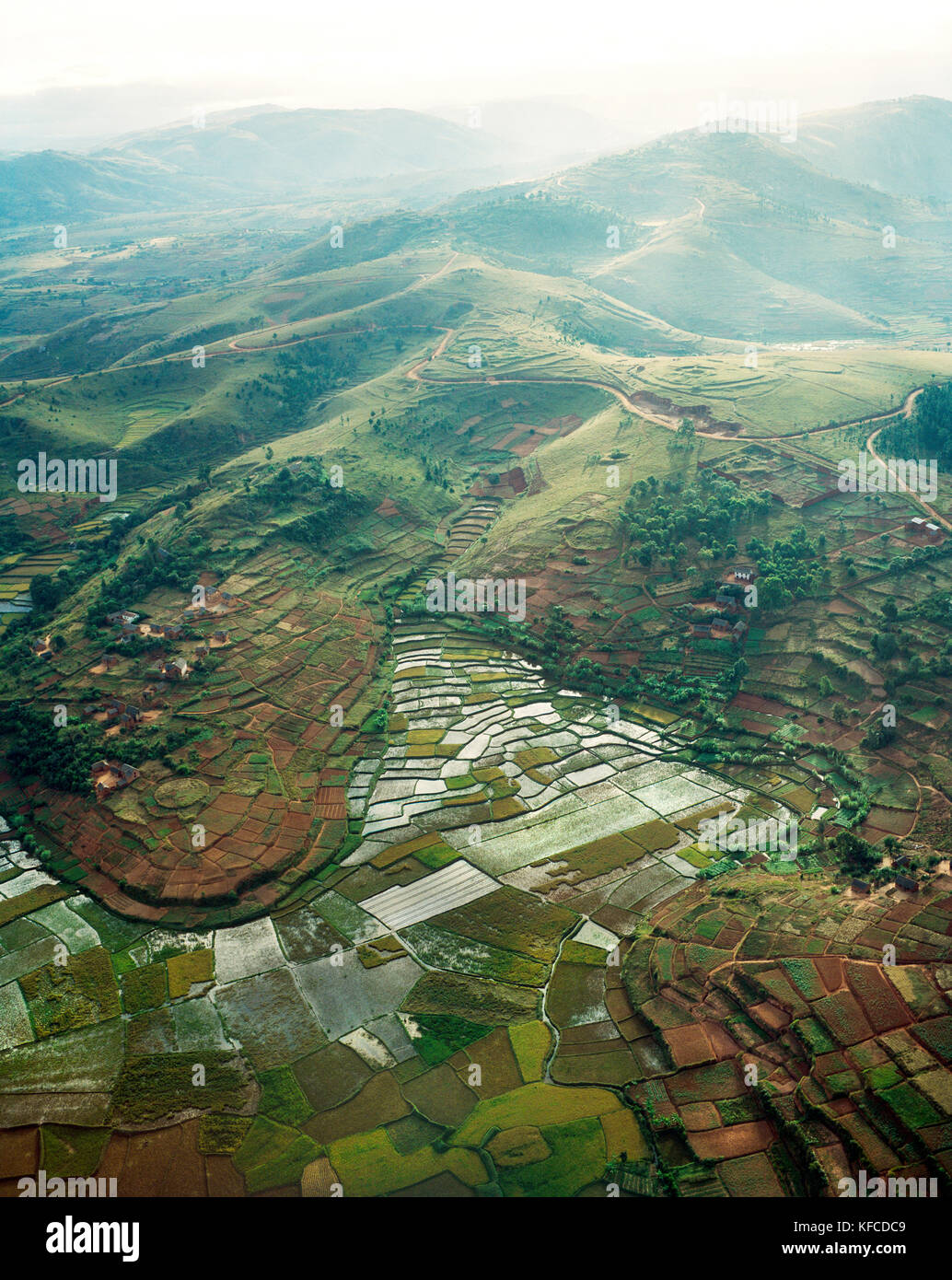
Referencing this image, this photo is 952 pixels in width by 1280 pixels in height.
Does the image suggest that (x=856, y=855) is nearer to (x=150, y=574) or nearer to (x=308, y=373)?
(x=150, y=574)

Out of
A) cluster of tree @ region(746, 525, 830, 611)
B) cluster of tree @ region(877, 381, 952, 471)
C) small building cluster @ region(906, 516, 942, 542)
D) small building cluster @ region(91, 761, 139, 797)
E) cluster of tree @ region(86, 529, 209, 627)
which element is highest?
cluster of tree @ region(877, 381, 952, 471)

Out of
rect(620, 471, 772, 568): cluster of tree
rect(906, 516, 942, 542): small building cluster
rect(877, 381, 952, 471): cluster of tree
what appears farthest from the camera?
rect(877, 381, 952, 471): cluster of tree

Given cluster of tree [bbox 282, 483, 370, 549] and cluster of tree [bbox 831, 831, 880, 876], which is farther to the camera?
cluster of tree [bbox 282, 483, 370, 549]

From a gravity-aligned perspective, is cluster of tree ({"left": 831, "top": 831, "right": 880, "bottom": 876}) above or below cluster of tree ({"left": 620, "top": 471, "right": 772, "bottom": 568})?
below

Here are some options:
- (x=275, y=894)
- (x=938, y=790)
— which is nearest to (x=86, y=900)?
(x=275, y=894)

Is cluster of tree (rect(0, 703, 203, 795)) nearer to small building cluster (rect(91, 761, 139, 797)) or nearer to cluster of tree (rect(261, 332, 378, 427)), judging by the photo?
small building cluster (rect(91, 761, 139, 797))

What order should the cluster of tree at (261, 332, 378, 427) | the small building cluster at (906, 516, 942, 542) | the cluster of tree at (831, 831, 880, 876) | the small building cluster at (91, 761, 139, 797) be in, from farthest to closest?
the cluster of tree at (261, 332, 378, 427) → the small building cluster at (906, 516, 942, 542) → the small building cluster at (91, 761, 139, 797) → the cluster of tree at (831, 831, 880, 876)

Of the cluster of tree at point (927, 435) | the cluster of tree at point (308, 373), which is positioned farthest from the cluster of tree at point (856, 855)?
the cluster of tree at point (308, 373)

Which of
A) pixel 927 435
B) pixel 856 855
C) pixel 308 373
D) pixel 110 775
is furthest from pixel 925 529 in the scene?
pixel 308 373

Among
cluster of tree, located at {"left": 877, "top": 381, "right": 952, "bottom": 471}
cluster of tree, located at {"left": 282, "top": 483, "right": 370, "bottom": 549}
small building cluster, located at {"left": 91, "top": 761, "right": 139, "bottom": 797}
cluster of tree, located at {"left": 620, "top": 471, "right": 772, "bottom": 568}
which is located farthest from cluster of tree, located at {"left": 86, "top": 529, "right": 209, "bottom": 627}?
cluster of tree, located at {"left": 877, "top": 381, "right": 952, "bottom": 471}

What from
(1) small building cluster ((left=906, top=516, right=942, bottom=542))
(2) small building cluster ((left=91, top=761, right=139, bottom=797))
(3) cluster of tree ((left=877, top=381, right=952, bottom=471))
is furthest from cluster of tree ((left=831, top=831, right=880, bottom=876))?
(3) cluster of tree ((left=877, top=381, right=952, bottom=471))

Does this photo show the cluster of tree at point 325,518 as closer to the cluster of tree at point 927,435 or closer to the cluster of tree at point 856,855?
the cluster of tree at point 927,435

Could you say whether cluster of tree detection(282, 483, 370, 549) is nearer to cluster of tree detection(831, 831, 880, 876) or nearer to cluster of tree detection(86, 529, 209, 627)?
cluster of tree detection(86, 529, 209, 627)
